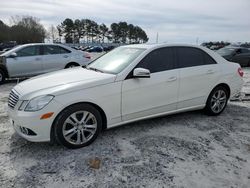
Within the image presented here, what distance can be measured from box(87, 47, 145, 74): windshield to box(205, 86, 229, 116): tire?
183 centimetres

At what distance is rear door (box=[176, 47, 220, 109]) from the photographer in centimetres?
454

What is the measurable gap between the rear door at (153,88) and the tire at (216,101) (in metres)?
0.97

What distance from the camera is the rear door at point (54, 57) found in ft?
30.1

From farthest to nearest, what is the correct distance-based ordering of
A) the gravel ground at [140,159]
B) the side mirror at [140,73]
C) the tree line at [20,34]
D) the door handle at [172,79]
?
the tree line at [20,34], the door handle at [172,79], the side mirror at [140,73], the gravel ground at [140,159]

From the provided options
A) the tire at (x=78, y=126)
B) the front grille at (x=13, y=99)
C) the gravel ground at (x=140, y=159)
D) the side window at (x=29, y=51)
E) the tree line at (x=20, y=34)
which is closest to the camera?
the gravel ground at (x=140, y=159)

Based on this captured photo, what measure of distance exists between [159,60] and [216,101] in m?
1.67

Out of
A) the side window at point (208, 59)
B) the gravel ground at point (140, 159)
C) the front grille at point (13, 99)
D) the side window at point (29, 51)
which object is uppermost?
the side window at point (208, 59)

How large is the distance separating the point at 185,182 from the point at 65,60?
24.9ft

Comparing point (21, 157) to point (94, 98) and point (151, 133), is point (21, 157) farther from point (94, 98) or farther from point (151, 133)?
point (151, 133)

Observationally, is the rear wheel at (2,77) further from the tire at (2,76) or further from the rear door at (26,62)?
the rear door at (26,62)

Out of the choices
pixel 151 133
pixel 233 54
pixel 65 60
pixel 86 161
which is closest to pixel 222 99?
pixel 151 133

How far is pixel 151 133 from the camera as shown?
420cm

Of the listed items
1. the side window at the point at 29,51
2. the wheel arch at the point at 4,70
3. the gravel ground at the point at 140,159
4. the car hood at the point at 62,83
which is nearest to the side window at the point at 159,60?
the car hood at the point at 62,83

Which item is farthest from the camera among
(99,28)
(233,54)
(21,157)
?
(99,28)
